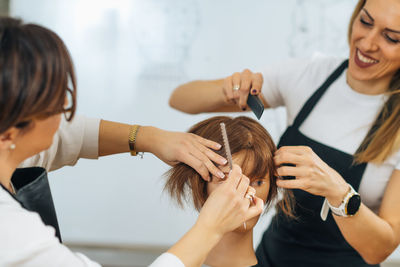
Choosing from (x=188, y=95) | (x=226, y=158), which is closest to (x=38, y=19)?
(x=188, y=95)

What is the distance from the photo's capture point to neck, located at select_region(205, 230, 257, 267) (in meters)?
1.19

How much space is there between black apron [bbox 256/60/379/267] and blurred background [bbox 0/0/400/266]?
0.65 m

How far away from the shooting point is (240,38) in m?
2.05

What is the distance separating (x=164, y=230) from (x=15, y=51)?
1.56 metres

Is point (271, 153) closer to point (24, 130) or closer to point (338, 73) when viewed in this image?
point (338, 73)

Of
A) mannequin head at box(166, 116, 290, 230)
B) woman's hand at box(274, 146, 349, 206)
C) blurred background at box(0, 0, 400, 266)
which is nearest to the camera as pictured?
woman's hand at box(274, 146, 349, 206)

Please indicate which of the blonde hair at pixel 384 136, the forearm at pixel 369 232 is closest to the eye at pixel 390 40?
the blonde hair at pixel 384 136

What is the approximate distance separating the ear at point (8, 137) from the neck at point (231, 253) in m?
0.70

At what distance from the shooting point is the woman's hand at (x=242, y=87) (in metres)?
1.22

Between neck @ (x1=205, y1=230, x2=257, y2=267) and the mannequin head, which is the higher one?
the mannequin head

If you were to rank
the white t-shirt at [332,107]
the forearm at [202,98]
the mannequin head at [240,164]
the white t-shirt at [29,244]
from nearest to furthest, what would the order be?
the white t-shirt at [29,244] → the mannequin head at [240,164] → the white t-shirt at [332,107] → the forearm at [202,98]

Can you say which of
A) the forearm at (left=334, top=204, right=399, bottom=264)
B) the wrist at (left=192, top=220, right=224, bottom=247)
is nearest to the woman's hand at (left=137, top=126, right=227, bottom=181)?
the wrist at (left=192, top=220, right=224, bottom=247)

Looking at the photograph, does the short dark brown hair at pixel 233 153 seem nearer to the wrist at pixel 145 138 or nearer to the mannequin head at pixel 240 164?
the mannequin head at pixel 240 164

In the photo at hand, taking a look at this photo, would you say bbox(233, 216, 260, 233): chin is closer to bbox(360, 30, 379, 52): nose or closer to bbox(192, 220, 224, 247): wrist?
bbox(192, 220, 224, 247): wrist
